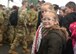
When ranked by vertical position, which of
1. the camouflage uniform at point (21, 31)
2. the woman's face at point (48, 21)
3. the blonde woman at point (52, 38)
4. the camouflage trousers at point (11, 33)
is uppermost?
the woman's face at point (48, 21)

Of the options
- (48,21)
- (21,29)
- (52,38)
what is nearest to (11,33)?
(21,29)

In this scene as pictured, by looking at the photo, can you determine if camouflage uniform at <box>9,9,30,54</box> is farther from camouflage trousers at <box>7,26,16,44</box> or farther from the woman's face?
the woman's face

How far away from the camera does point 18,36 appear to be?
9203mm

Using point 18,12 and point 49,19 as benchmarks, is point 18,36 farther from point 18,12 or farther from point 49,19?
point 49,19

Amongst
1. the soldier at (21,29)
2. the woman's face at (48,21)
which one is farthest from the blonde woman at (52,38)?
the soldier at (21,29)

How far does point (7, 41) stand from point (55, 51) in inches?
361

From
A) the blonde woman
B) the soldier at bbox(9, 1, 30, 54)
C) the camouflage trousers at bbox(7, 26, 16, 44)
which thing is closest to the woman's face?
the blonde woman

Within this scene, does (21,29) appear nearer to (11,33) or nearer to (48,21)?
(11,33)

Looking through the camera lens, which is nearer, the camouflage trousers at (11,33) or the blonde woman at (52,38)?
the blonde woman at (52,38)

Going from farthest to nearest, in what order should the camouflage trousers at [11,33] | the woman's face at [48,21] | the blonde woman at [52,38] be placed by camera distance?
the camouflage trousers at [11,33], the woman's face at [48,21], the blonde woman at [52,38]

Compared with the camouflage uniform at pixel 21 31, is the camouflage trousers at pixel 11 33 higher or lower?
lower

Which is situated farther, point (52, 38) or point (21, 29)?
point (21, 29)

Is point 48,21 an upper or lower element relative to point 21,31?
upper

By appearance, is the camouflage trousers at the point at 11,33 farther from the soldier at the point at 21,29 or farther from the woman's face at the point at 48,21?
the woman's face at the point at 48,21
